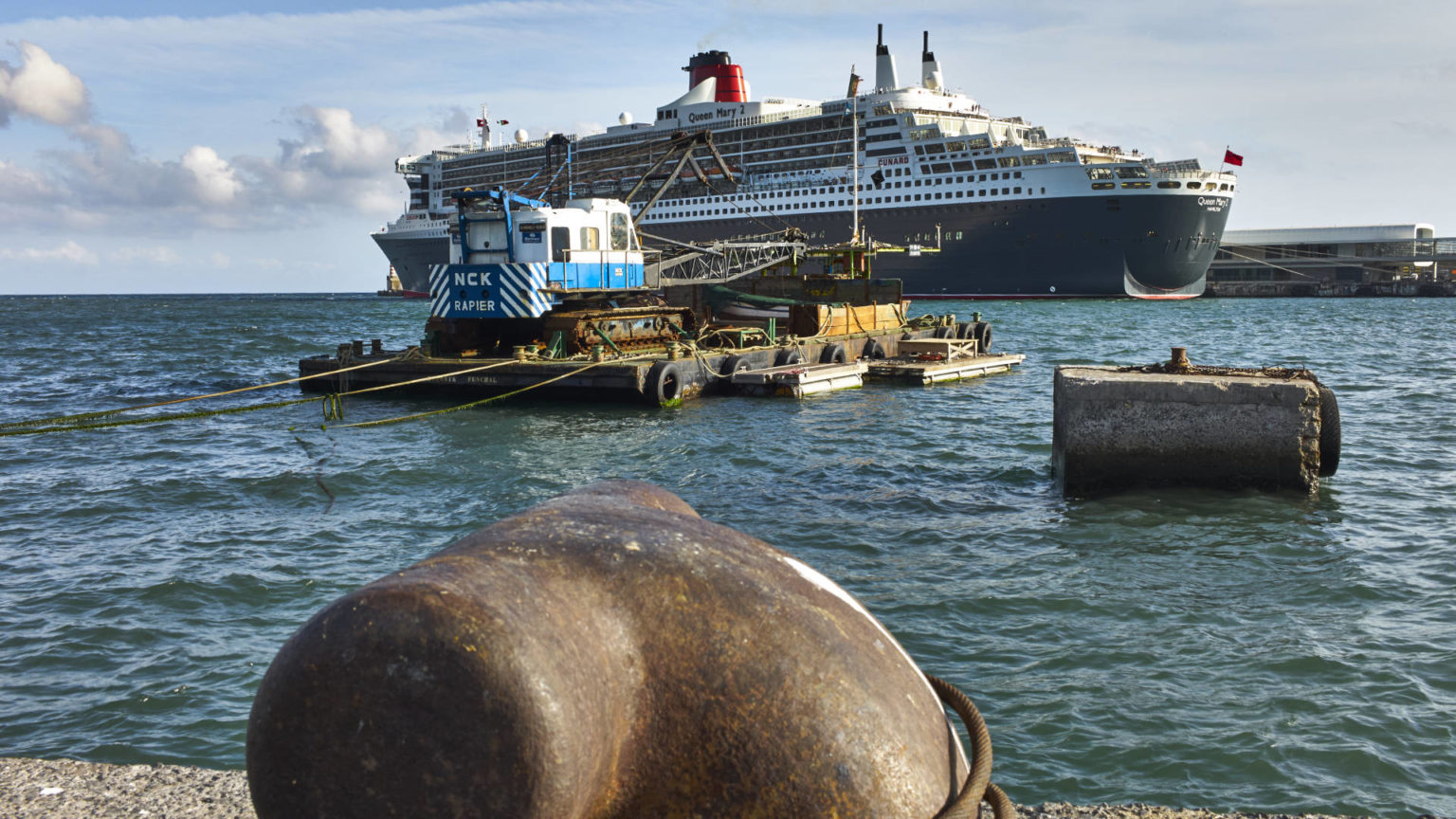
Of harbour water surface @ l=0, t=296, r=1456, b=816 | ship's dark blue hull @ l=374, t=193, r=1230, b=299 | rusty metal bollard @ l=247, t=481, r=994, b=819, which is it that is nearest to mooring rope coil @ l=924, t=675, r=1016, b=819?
rusty metal bollard @ l=247, t=481, r=994, b=819

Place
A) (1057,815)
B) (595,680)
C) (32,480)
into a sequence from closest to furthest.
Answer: (595,680) < (1057,815) < (32,480)

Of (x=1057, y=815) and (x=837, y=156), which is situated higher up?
(x=837, y=156)

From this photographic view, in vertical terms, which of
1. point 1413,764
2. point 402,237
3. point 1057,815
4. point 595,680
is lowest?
point 1413,764

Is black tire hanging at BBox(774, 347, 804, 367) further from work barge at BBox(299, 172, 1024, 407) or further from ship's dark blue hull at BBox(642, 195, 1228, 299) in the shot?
ship's dark blue hull at BBox(642, 195, 1228, 299)

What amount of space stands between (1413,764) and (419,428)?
15.1m

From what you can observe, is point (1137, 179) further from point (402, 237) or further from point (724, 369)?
point (402, 237)

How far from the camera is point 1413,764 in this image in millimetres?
4996

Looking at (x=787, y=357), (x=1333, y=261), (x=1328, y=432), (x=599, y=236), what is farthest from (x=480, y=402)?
(x=1333, y=261)

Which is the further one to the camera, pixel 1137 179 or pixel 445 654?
pixel 1137 179

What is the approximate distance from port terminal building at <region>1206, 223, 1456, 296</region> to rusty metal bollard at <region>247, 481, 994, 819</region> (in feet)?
289

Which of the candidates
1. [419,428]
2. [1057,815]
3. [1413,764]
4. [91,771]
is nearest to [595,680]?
[1057,815]

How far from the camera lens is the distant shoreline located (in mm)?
3330

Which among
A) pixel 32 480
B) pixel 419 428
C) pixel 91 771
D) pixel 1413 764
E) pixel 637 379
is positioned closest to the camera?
pixel 91 771

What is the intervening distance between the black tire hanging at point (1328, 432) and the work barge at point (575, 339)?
11.2 meters
